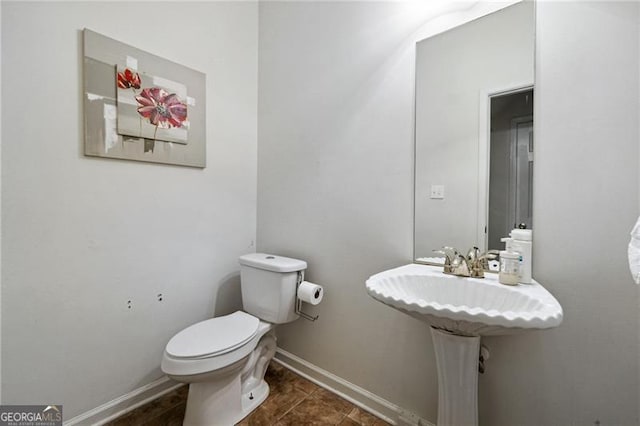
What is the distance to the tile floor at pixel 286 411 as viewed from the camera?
52.6 inches

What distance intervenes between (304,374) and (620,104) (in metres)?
1.93

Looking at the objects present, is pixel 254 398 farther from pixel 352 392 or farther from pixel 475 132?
pixel 475 132

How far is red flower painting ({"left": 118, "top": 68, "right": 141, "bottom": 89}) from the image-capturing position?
132cm

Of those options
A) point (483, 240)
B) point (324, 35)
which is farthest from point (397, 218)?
point (324, 35)

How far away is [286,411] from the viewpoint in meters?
1.41

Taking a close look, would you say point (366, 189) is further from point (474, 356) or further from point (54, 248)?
point (54, 248)

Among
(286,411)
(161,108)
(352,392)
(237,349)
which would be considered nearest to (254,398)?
(286,411)

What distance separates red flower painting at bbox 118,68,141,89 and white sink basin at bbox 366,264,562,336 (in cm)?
149

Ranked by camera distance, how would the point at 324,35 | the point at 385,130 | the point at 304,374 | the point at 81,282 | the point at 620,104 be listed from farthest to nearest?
the point at 304,374, the point at 324,35, the point at 385,130, the point at 81,282, the point at 620,104

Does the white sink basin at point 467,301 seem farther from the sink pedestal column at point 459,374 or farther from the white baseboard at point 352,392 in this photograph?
the white baseboard at point 352,392

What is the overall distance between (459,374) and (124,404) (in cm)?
162

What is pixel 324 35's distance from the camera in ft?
5.25

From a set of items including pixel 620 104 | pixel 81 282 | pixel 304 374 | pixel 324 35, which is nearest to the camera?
pixel 620 104

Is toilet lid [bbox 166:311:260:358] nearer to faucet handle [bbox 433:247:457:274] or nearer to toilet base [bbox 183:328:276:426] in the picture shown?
toilet base [bbox 183:328:276:426]
